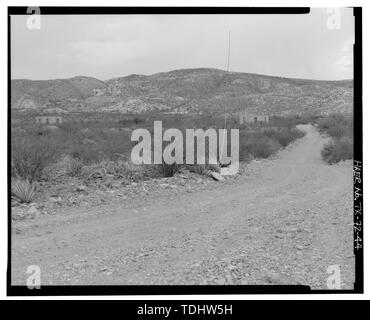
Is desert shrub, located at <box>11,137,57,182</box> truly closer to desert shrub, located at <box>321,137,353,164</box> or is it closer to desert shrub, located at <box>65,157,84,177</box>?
desert shrub, located at <box>65,157,84,177</box>

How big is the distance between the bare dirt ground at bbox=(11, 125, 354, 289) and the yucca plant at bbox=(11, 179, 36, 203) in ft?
1.85

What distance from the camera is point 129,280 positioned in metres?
2.42

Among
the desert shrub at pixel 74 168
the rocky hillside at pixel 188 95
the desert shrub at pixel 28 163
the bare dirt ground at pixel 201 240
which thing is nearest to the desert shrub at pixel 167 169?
the bare dirt ground at pixel 201 240

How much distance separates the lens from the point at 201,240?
3340mm

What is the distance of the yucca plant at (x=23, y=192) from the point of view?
4.48 m

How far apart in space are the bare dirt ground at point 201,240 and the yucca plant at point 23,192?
563mm

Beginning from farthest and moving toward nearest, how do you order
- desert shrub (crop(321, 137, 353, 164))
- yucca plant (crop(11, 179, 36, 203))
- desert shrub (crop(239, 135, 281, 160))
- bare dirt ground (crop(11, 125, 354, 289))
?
1. desert shrub (crop(239, 135, 281, 160))
2. desert shrub (crop(321, 137, 353, 164))
3. yucca plant (crop(11, 179, 36, 203))
4. bare dirt ground (crop(11, 125, 354, 289))

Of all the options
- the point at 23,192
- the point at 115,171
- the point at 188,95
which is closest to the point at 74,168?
the point at 115,171

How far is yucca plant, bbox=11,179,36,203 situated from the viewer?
448 cm

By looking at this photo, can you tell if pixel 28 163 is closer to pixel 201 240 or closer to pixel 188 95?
pixel 201 240

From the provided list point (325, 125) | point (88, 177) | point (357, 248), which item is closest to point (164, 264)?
point (357, 248)

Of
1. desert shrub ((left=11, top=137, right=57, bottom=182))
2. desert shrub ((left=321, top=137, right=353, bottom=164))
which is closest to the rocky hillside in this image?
desert shrub ((left=321, top=137, right=353, bottom=164))

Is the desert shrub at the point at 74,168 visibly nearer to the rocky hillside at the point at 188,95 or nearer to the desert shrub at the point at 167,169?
the desert shrub at the point at 167,169

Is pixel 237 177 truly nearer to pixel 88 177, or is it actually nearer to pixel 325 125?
pixel 88 177
